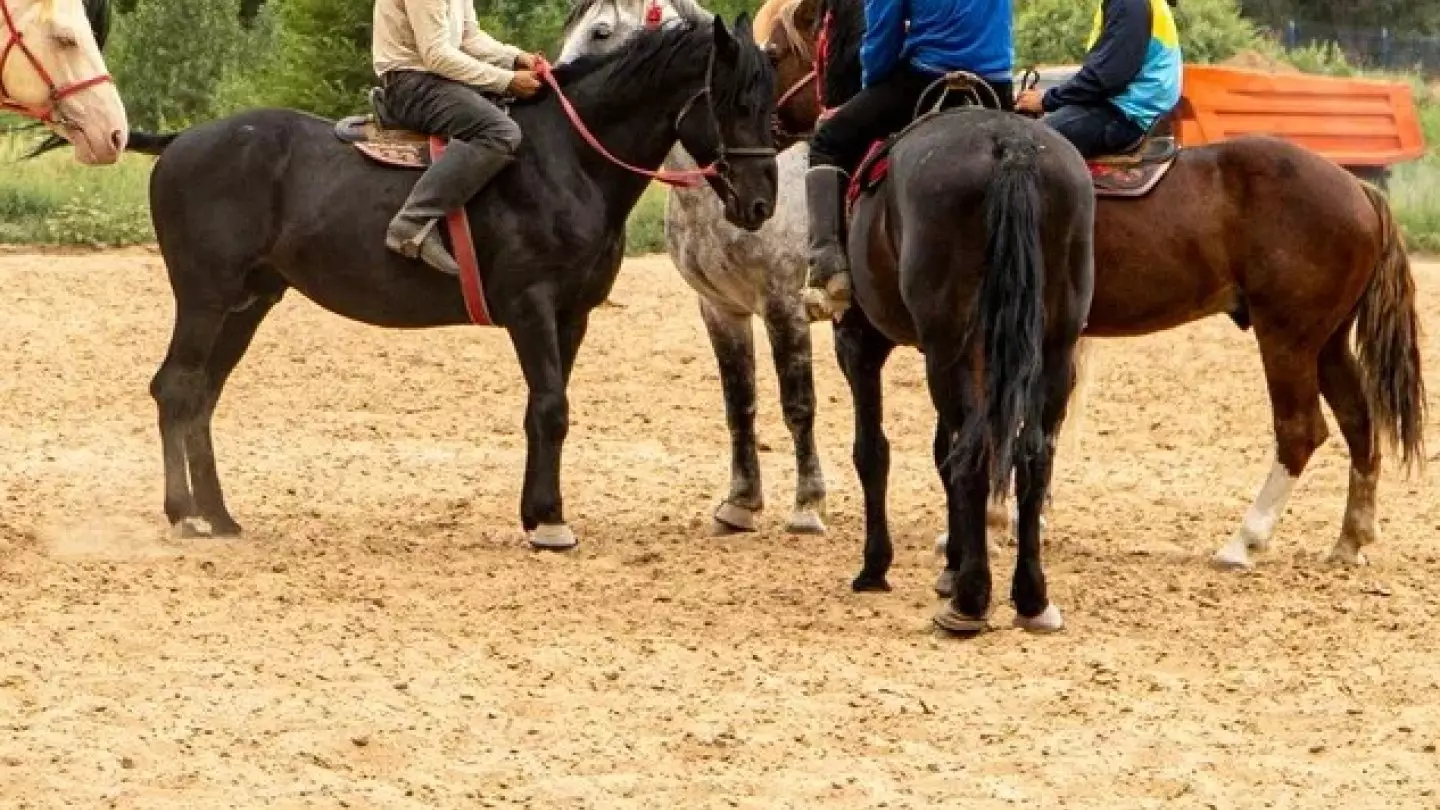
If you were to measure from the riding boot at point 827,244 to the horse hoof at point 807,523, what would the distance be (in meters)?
1.85

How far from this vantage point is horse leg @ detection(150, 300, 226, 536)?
10.6 m

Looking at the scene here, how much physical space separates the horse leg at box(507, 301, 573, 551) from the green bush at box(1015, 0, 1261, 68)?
1677 cm

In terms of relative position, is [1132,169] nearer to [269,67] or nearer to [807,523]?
[807,523]

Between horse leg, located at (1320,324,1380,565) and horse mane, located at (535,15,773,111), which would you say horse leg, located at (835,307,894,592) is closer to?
horse mane, located at (535,15,773,111)

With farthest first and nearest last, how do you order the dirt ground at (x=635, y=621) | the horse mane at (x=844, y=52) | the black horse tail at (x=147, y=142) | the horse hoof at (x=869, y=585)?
the black horse tail at (x=147, y=142) → the horse mane at (x=844, y=52) → the horse hoof at (x=869, y=585) → the dirt ground at (x=635, y=621)

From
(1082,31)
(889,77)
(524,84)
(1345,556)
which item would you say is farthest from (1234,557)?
(1082,31)

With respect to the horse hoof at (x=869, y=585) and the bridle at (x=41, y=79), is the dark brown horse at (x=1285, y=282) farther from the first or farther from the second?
the bridle at (x=41, y=79)

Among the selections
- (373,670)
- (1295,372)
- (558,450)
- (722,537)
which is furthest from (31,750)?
(1295,372)

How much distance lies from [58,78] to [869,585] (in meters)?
3.65

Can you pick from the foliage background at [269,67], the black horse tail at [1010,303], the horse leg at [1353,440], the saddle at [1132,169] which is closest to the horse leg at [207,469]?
the saddle at [1132,169]

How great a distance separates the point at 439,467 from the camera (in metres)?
13.1

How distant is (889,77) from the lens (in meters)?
9.30

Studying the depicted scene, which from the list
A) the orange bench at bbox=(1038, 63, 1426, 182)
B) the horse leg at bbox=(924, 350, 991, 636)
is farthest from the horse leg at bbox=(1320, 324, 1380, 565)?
the orange bench at bbox=(1038, 63, 1426, 182)

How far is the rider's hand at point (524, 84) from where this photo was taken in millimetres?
10375
